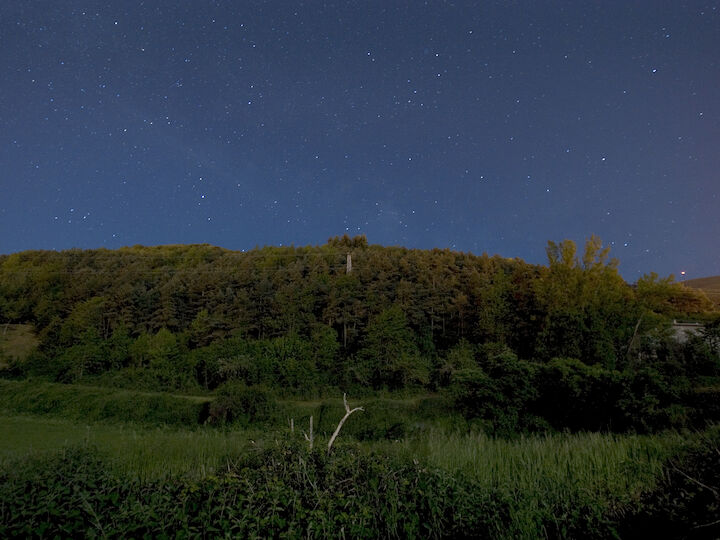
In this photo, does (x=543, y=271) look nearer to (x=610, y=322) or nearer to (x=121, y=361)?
(x=610, y=322)

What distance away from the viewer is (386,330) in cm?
2977

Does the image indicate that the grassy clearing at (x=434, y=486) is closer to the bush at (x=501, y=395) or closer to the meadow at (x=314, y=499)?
the meadow at (x=314, y=499)

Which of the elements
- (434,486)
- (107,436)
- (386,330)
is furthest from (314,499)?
(386,330)

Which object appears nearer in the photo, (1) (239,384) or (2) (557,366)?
(2) (557,366)

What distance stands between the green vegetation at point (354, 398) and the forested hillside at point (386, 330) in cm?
16

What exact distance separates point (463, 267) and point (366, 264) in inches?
382

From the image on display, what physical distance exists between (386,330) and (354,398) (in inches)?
219

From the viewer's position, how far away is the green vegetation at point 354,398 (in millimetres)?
4402

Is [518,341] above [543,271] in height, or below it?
below

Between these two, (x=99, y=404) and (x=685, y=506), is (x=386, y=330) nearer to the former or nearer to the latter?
(x=99, y=404)

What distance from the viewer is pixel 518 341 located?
97.5ft

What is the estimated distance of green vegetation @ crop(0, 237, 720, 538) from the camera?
4.40 meters

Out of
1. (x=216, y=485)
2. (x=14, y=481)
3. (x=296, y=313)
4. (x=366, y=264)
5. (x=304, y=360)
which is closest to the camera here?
(x=216, y=485)

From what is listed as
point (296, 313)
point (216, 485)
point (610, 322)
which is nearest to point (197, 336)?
point (296, 313)
